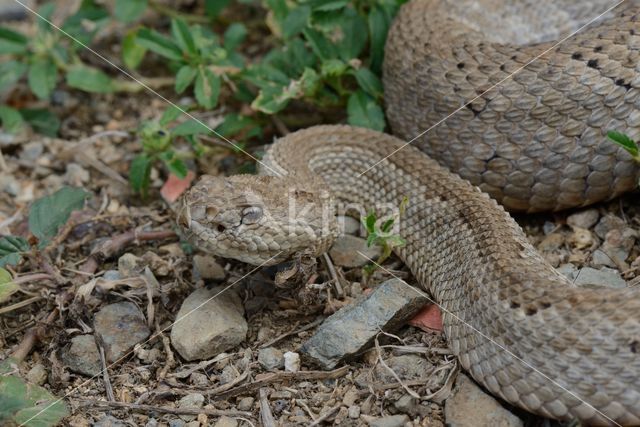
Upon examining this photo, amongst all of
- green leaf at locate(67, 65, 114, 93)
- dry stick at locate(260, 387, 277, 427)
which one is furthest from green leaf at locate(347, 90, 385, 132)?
dry stick at locate(260, 387, 277, 427)

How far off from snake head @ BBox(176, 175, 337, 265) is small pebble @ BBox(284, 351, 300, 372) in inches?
24.6

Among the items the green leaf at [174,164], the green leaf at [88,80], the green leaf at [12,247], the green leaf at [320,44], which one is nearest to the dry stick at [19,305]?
the green leaf at [12,247]

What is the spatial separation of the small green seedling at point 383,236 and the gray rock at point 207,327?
96 cm

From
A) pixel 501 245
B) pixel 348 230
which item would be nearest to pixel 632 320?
pixel 501 245

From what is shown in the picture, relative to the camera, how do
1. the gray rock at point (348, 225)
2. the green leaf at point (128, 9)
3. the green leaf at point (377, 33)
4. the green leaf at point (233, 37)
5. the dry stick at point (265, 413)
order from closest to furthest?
1. the dry stick at point (265, 413)
2. the gray rock at point (348, 225)
3. the green leaf at point (377, 33)
4. the green leaf at point (233, 37)
5. the green leaf at point (128, 9)

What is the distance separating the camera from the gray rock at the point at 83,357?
16.5 feet

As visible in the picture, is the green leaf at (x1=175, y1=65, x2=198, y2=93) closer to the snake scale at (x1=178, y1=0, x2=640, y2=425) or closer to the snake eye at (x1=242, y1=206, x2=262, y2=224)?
the snake scale at (x1=178, y1=0, x2=640, y2=425)

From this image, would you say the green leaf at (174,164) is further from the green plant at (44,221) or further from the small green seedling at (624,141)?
the small green seedling at (624,141)

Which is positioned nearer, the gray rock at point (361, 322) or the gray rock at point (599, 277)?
the gray rock at point (361, 322)

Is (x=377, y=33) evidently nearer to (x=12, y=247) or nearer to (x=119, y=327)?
(x=119, y=327)

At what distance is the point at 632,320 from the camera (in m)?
4.06

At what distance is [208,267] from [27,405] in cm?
159

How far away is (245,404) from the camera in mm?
4746

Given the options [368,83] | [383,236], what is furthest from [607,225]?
[368,83]
